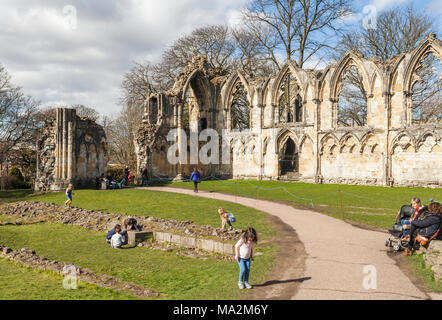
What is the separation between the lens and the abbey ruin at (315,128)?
984 inches

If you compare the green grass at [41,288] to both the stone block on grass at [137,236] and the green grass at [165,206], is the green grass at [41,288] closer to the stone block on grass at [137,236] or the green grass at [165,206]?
the stone block on grass at [137,236]

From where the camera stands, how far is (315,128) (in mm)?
28953

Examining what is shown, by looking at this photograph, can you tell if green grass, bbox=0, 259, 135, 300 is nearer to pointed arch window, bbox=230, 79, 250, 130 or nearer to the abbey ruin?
the abbey ruin

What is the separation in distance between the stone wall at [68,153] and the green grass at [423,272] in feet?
70.9

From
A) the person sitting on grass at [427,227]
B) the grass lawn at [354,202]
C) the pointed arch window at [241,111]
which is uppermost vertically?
the pointed arch window at [241,111]

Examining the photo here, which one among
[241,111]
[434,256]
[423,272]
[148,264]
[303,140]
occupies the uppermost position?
[241,111]

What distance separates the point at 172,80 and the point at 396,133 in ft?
79.0

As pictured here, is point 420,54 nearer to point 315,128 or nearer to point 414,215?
point 315,128

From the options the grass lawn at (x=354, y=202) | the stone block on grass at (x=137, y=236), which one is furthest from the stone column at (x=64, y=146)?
the stone block on grass at (x=137, y=236)

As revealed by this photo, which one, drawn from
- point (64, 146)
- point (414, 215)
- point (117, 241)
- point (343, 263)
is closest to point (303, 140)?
point (64, 146)

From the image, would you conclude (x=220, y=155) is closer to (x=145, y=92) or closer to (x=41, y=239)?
(x=145, y=92)

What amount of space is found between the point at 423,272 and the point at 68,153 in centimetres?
2265

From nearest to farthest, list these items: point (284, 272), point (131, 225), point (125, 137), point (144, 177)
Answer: point (284, 272), point (131, 225), point (144, 177), point (125, 137)

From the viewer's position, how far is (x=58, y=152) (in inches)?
984
